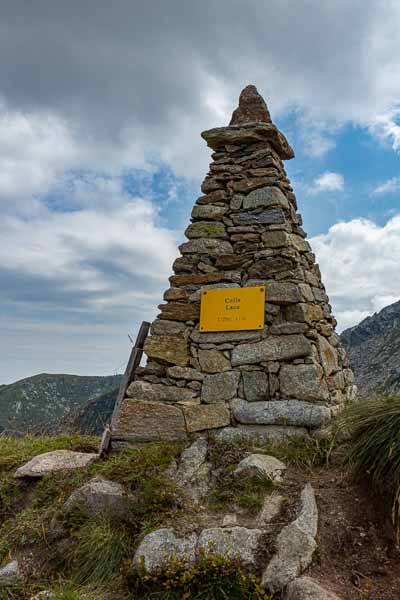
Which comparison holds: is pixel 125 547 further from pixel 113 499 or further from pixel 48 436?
pixel 48 436

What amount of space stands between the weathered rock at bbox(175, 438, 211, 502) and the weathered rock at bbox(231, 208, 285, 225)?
123 inches

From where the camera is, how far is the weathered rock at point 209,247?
657 cm

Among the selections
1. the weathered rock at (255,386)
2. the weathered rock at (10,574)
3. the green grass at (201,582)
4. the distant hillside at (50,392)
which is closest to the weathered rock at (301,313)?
the weathered rock at (255,386)

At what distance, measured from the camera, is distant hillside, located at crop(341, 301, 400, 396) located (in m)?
21.0

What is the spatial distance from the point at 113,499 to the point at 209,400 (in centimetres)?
179

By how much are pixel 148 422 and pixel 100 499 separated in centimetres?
137

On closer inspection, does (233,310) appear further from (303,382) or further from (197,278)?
(303,382)

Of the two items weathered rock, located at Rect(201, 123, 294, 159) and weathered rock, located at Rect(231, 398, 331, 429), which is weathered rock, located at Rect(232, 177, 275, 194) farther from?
weathered rock, located at Rect(231, 398, 331, 429)

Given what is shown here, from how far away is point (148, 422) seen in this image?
591cm

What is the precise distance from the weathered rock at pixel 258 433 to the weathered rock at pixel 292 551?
55.2 inches

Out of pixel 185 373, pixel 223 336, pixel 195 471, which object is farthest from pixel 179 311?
pixel 195 471

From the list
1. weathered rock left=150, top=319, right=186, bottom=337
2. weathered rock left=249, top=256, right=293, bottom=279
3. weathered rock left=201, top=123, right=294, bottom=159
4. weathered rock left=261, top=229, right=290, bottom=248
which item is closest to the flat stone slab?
weathered rock left=150, top=319, right=186, bottom=337

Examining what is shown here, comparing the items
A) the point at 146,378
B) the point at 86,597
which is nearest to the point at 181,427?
the point at 146,378

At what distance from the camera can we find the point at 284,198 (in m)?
6.62
